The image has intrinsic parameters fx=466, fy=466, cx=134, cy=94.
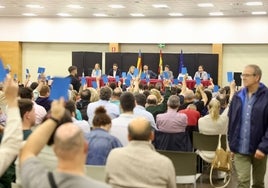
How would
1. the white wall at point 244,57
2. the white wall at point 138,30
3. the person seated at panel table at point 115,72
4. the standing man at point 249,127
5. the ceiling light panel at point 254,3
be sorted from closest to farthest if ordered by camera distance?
the standing man at point 249,127, the ceiling light panel at point 254,3, the person seated at panel table at point 115,72, the white wall at point 138,30, the white wall at point 244,57

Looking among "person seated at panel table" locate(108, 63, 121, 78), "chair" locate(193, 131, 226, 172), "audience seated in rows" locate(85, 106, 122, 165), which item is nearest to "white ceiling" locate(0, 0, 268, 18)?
"person seated at panel table" locate(108, 63, 121, 78)

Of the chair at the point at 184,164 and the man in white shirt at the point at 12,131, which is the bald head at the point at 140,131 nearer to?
the man in white shirt at the point at 12,131

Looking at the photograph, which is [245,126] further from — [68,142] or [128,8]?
[128,8]

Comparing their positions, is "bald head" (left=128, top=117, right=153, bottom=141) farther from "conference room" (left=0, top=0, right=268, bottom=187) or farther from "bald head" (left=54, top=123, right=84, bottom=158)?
"conference room" (left=0, top=0, right=268, bottom=187)

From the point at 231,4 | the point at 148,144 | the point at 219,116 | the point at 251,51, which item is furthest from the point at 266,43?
the point at 148,144

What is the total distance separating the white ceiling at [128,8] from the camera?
15289 millimetres

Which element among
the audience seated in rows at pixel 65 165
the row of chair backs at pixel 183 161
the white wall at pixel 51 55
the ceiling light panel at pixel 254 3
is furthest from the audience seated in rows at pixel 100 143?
the white wall at pixel 51 55

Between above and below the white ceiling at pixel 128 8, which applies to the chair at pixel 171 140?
below

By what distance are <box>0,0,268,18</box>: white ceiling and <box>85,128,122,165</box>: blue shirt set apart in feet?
37.1

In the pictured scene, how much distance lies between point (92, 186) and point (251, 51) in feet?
60.4

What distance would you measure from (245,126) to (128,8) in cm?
1326

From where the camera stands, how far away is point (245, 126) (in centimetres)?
448

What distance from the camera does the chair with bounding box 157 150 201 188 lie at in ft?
15.8

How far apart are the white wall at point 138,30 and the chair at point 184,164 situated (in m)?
Answer: 15.0
